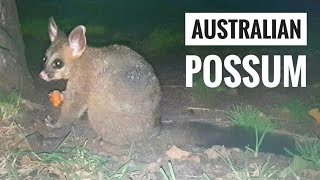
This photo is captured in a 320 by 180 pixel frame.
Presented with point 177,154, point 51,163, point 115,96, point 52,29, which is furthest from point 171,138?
point 52,29

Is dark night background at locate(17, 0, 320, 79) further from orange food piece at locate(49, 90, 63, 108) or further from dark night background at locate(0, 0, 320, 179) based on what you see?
orange food piece at locate(49, 90, 63, 108)

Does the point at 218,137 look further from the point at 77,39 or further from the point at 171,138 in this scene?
the point at 77,39

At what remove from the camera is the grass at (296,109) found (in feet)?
7.67

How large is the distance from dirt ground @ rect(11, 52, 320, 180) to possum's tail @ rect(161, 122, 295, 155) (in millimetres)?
13

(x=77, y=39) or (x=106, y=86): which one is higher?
(x=77, y=39)

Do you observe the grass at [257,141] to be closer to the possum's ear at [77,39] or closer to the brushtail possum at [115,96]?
the brushtail possum at [115,96]

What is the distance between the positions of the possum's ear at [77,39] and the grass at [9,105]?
0.22 metres

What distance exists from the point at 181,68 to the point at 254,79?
0.22 metres

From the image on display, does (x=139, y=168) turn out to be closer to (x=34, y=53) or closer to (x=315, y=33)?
(x=34, y=53)

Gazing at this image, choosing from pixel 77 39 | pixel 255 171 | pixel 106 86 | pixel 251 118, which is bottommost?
pixel 255 171

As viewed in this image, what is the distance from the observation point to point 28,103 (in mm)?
2354

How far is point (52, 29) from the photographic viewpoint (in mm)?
2334

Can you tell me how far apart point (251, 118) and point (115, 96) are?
41 centimetres

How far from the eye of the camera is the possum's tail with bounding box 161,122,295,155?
7.69ft
